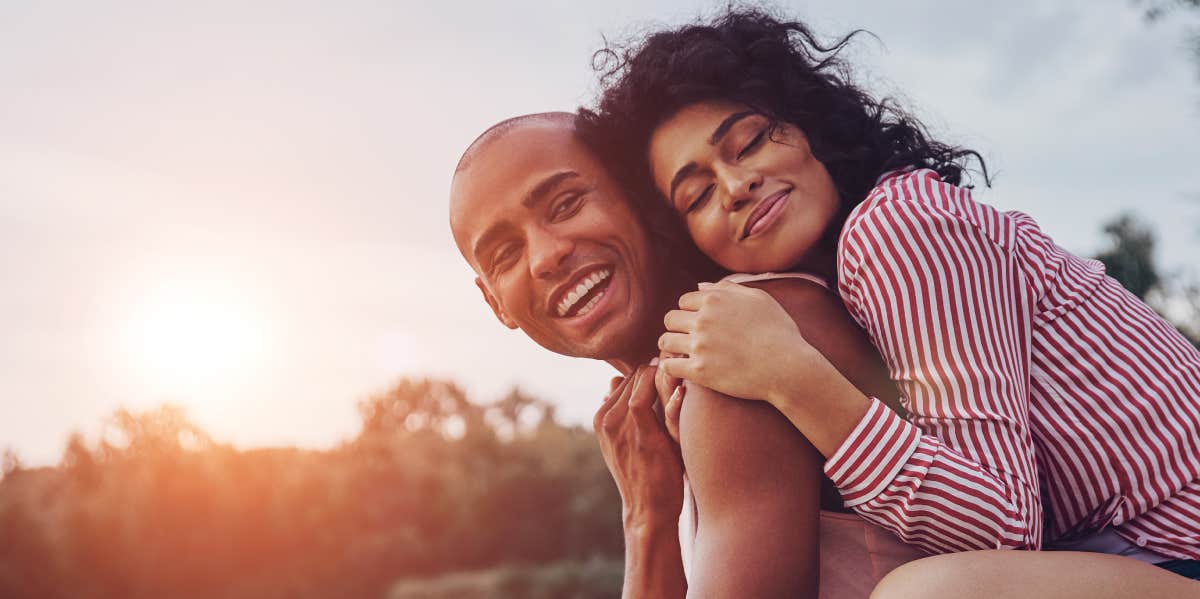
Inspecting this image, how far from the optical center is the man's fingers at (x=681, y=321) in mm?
1945

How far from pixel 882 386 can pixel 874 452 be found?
285 millimetres

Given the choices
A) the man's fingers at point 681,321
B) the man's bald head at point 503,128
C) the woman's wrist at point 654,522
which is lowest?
the woman's wrist at point 654,522

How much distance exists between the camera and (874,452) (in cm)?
158

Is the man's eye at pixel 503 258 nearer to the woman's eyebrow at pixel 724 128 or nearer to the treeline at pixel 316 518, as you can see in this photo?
the woman's eyebrow at pixel 724 128

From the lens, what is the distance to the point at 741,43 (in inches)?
97.7

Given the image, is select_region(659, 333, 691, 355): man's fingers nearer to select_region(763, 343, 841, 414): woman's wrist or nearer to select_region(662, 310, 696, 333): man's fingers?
select_region(662, 310, 696, 333): man's fingers

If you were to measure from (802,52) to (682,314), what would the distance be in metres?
0.98

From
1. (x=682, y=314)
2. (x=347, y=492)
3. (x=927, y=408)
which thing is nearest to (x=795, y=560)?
(x=927, y=408)

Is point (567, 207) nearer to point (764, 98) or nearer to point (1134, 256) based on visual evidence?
point (764, 98)

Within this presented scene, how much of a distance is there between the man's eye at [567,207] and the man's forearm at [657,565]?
88cm

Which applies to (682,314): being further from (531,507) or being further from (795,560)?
(531,507)

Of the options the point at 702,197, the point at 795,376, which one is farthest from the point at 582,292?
the point at 795,376

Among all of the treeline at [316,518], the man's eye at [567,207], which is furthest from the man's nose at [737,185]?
the treeline at [316,518]

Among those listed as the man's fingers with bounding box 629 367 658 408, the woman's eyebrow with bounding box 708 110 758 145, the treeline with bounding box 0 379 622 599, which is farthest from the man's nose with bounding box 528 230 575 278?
the treeline with bounding box 0 379 622 599
